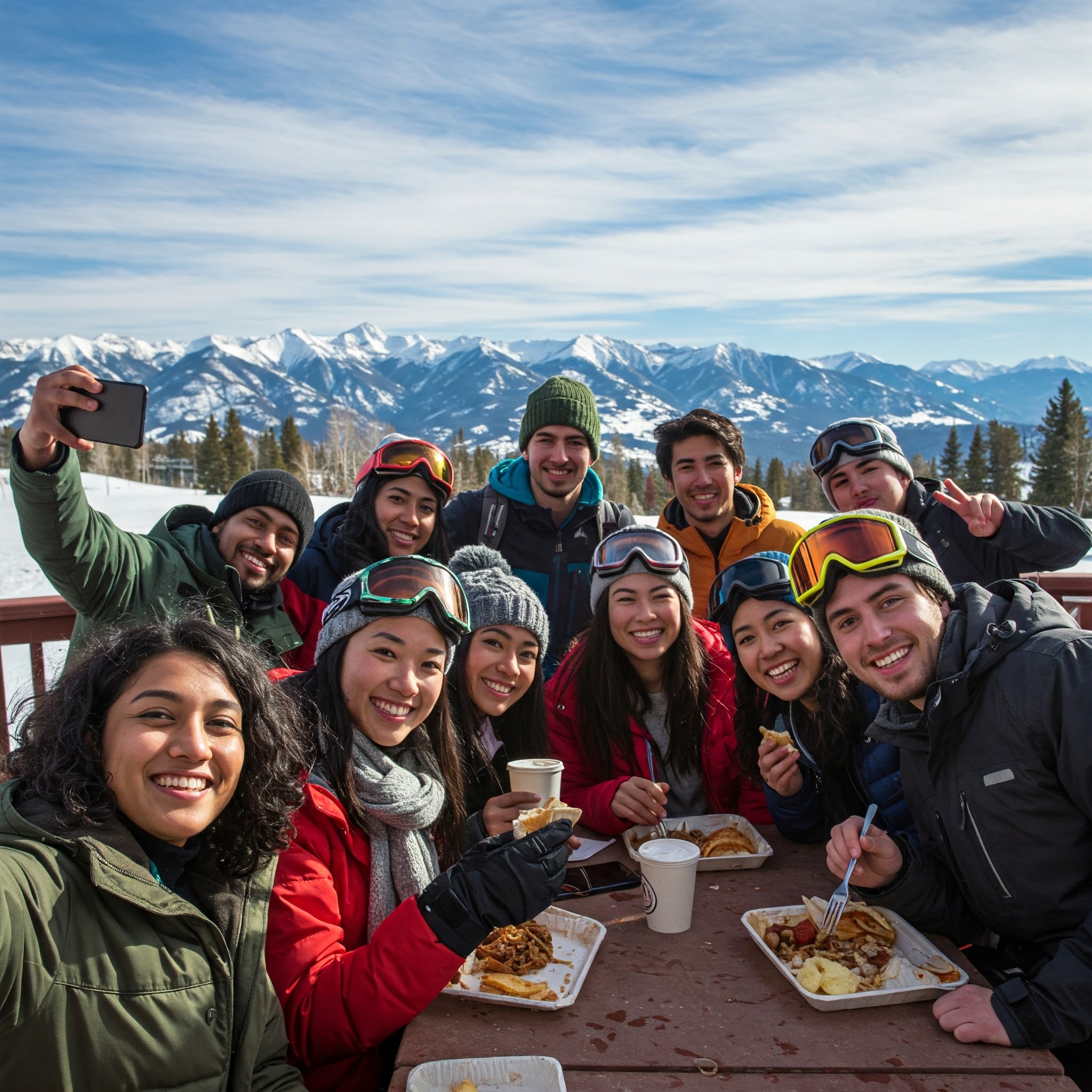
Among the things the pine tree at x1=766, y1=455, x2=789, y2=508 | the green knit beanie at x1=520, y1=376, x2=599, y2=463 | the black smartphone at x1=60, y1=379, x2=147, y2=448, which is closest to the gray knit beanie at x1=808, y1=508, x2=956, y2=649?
the black smartphone at x1=60, y1=379, x2=147, y2=448

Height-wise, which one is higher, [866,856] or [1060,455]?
[1060,455]

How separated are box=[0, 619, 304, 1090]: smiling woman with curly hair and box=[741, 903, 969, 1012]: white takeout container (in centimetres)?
138

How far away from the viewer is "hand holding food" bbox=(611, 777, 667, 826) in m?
3.18

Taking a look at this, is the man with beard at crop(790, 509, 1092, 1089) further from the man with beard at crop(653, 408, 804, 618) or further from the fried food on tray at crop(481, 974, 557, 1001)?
the man with beard at crop(653, 408, 804, 618)

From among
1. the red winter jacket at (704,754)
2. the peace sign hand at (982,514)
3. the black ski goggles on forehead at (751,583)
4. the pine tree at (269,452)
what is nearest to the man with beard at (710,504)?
the peace sign hand at (982,514)

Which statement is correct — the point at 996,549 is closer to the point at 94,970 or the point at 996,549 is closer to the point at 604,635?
the point at 604,635

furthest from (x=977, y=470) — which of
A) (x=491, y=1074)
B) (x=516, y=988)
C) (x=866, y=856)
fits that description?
(x=491, y=1074)

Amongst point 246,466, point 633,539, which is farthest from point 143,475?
point 633,539

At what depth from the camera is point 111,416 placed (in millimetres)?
3039

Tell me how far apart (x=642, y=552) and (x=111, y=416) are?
2.40 metres

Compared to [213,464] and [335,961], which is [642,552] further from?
[213,464]

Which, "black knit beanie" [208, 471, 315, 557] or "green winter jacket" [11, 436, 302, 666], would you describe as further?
"black knit beanie" [208, 471, 315, 557]

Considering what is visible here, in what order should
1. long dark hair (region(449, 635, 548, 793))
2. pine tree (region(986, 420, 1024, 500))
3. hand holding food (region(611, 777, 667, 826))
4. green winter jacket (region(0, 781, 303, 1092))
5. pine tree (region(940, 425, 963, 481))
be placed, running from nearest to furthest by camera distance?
1. green winter jacket (region(0, 781, 303, 1092))
2. hand holding food (region(611, 777, 667, 826))
3. long dark hair (region(449, 635, 548, 793))
4. pine tree (region(986, 420, 1024, 500))
5. pine tree (region(940, 425, 963, 481))

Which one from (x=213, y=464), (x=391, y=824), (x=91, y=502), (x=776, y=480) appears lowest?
(x=776, y=480)
